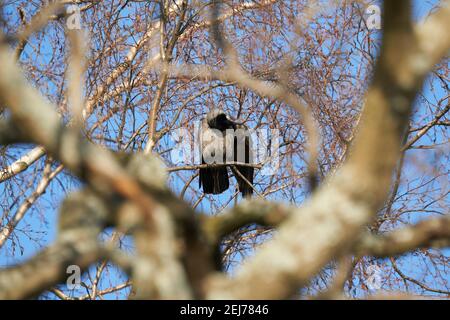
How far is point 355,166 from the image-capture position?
208 centimetres

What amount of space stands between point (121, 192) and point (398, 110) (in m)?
0.85

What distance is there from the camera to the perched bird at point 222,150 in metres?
7.09

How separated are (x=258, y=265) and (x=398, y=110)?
2.00ft

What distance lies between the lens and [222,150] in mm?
8125

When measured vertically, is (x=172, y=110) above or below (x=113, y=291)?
above

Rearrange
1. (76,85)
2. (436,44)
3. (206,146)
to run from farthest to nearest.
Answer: (206,146) < (76,85) < (436,44)

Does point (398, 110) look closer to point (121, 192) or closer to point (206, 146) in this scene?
point (121, 192)

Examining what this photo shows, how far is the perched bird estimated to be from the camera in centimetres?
709

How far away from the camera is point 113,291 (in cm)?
569

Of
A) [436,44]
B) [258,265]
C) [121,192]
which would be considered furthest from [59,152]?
[436,44]

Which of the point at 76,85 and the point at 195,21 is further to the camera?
the point at 195,21

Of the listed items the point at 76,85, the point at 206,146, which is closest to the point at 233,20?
the point at 206,146
